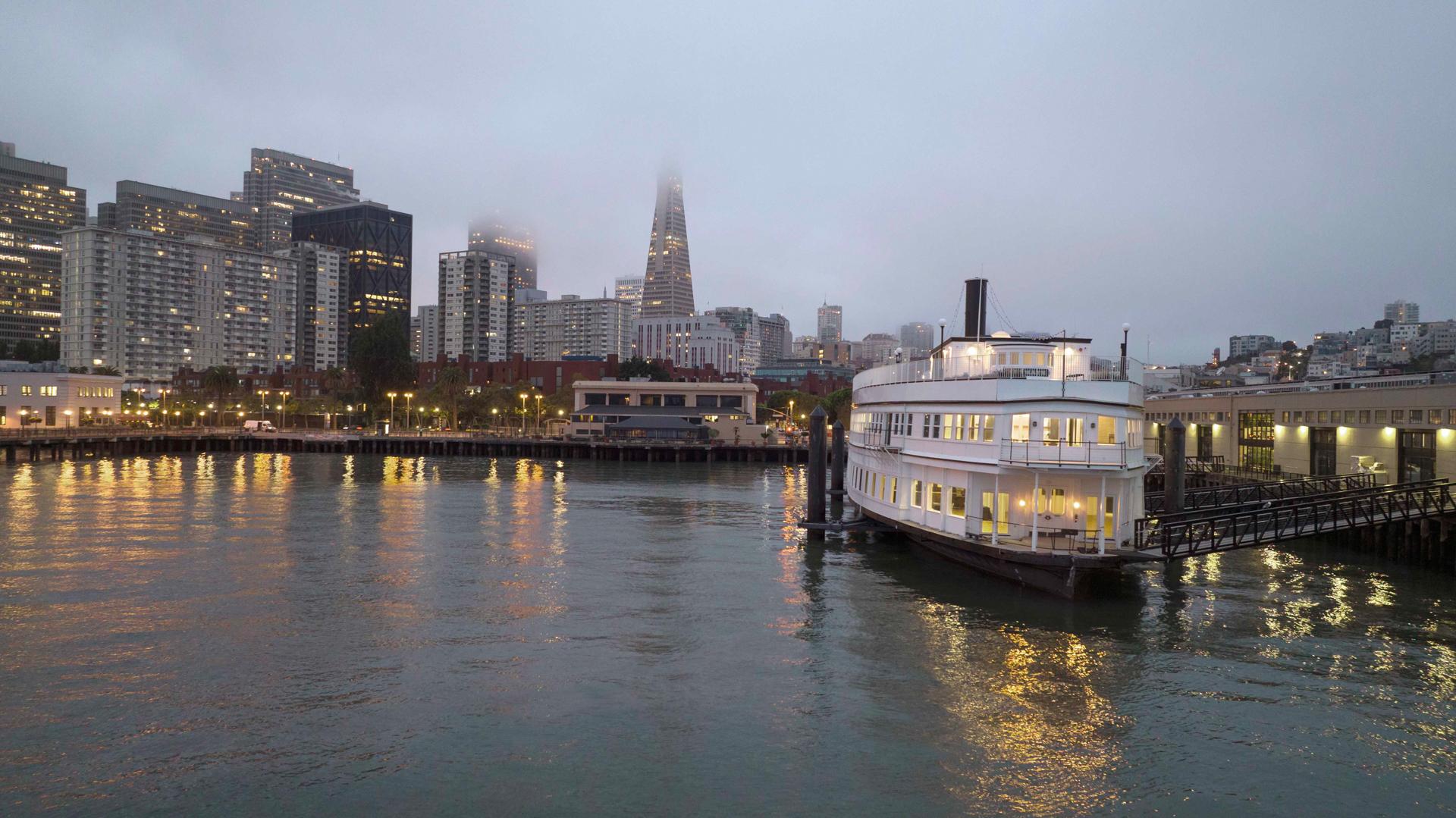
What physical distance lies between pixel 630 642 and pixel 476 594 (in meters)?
8.62

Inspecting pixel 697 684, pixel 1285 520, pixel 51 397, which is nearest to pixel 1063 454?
pixel 1285 520

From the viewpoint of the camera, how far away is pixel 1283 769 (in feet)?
60.4

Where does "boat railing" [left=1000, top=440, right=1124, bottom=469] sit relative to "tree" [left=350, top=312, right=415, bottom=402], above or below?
below

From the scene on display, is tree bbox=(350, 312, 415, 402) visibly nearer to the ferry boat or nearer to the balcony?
the ferry boat

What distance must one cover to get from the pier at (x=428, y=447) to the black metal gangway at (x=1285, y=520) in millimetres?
80199

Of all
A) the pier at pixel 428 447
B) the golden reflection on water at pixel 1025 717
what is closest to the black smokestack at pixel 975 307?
the golden reflection on water at pixel 1025 717

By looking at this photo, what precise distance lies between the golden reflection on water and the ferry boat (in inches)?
151

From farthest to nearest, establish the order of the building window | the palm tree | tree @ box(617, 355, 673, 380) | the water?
tree @ box(617, 355, 673, 380) → the palm tree → the building window → the water

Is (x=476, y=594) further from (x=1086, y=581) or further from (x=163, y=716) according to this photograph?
(x=1086, y=581)

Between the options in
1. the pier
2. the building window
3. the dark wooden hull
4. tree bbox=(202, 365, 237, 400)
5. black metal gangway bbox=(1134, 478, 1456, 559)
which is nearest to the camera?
the dark wooden hull

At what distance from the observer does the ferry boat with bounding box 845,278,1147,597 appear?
1187 inches

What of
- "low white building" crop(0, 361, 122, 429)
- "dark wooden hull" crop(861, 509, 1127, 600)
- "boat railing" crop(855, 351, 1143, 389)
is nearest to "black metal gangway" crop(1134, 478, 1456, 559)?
"dark wooden hull" crop(861, 509, 1127, 600)

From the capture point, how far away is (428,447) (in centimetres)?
12131

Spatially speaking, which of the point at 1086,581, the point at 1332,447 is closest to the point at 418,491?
the point at 1086,581
